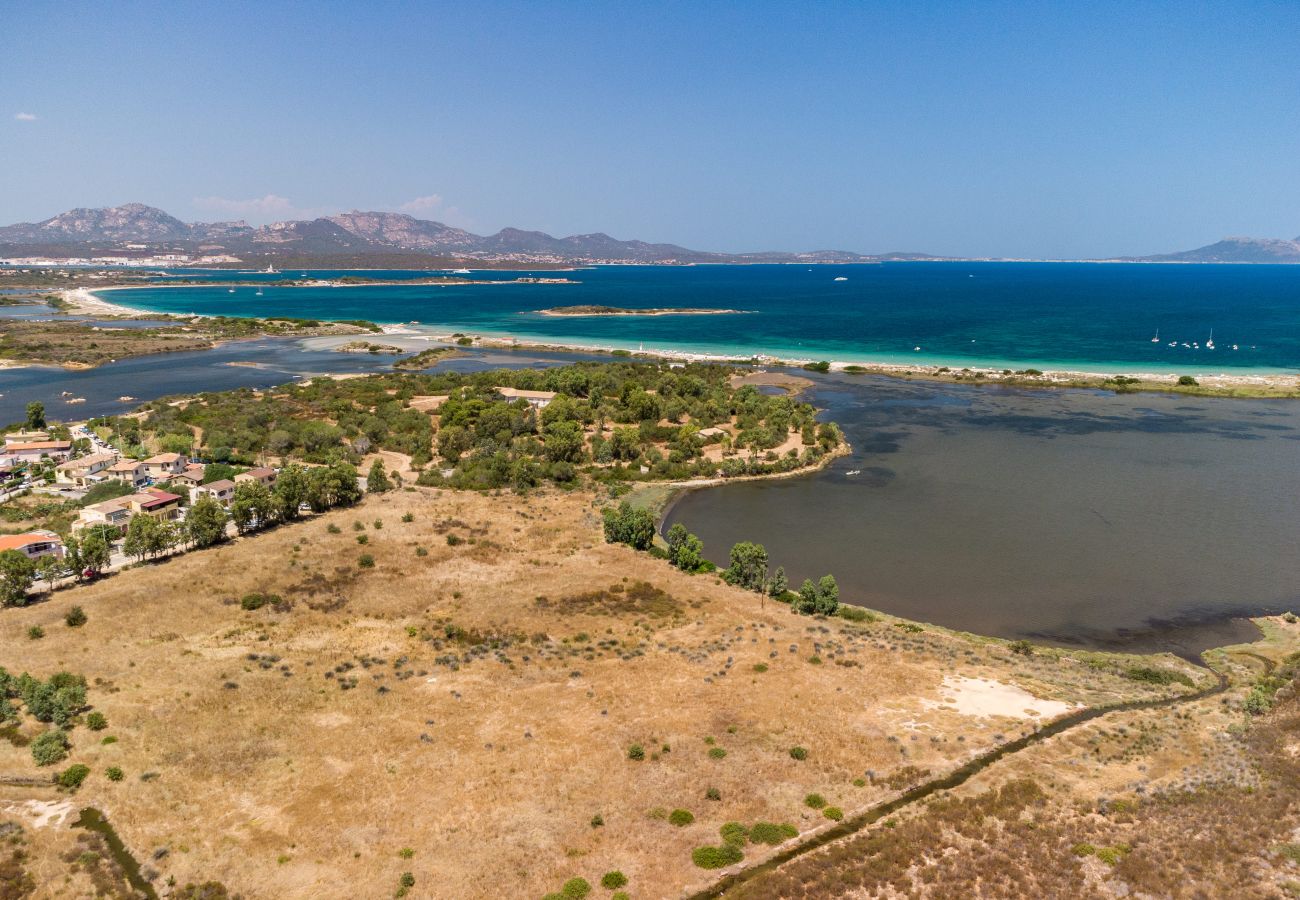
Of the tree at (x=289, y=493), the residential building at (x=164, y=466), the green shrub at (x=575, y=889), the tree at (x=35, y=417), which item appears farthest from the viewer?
the tree at (x=35, y=417)

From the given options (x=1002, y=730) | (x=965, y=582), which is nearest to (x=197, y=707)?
(x=1002, y=730)

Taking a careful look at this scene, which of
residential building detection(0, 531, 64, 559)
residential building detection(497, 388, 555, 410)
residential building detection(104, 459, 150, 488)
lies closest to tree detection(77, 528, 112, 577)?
residential building detection(0, 531, 64, 559)

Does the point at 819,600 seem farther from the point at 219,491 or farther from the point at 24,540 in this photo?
the point at 24,540

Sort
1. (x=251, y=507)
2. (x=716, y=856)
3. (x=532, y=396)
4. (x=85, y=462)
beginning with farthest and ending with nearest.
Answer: (x=532, y=396), (x=85, y=462), (x=251, y=507), (x=716, y=856)

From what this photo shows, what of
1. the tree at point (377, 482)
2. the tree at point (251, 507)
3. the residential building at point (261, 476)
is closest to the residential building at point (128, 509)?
the tree at point (251, 507)

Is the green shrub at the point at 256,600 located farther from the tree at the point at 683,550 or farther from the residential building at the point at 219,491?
the tree at the point at 683,550

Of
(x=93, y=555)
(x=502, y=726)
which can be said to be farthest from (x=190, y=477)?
(x=502, y=726)
